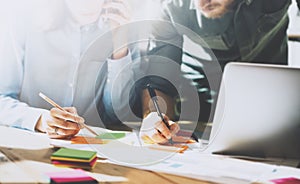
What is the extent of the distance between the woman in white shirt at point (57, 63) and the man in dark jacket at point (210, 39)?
15cm

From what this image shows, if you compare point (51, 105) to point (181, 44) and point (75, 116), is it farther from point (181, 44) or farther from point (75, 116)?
point (181, 44)

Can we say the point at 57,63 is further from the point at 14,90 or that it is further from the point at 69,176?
the point at 69,176

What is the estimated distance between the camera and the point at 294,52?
5.72 feet

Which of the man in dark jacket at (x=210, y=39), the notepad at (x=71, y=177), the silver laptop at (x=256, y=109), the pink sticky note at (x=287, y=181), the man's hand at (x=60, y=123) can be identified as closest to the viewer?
the notepad at (x=71, y=177)

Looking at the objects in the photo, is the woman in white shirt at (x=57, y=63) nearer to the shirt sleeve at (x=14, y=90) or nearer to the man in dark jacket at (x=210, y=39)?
the shirt sleeve at (x=14, y=90)

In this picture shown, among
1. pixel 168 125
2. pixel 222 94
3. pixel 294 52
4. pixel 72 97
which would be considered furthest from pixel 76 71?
pixel 294 52

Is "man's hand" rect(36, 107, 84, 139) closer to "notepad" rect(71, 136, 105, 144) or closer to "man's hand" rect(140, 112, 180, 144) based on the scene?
"notepad" rect(71, 136, 105, 144)

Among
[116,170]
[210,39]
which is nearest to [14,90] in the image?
[116,170]

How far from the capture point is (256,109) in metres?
1.38

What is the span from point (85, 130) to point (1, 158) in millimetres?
357

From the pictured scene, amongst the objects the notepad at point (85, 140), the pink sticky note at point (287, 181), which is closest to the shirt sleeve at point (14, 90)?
the notepad at point (85, 140)

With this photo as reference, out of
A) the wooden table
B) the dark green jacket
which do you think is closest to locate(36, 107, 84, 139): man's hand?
the wooden table

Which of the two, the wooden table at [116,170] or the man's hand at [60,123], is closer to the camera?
the wooden table at [116,170]

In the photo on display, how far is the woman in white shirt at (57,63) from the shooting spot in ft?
5.01
